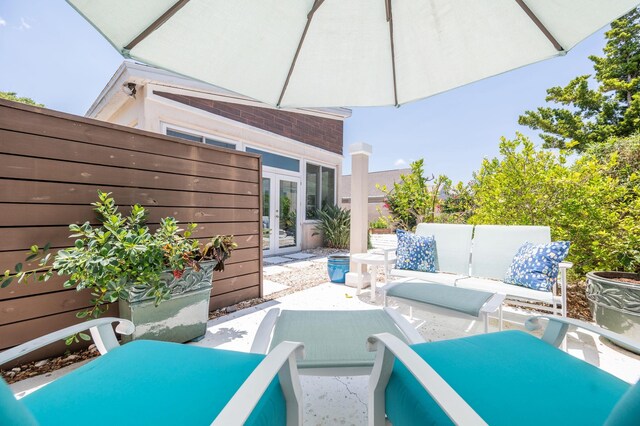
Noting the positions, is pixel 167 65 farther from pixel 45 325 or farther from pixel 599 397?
pixel 599 397

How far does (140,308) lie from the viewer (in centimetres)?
208

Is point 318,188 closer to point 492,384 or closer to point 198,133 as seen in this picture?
point 198,133

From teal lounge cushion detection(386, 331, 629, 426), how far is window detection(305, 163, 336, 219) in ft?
20.8

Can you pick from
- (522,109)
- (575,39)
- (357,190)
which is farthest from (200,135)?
(522,109)

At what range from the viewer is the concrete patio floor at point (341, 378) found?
1604 millimetres

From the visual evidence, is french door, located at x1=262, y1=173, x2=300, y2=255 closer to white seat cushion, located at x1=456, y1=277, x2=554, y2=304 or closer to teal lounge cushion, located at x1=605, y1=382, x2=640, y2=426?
white seat cushion, located at x1=456, y1=277, x2=554, y2=304

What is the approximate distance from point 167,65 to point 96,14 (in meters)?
0.38

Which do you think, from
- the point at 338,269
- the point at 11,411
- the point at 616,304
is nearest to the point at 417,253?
the point at 338,269

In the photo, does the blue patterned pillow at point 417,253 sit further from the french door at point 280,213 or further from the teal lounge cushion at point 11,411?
the french door at point 280,213

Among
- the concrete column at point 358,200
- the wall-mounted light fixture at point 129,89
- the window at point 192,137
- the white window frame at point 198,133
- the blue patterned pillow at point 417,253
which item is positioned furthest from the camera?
the window at point 192,137

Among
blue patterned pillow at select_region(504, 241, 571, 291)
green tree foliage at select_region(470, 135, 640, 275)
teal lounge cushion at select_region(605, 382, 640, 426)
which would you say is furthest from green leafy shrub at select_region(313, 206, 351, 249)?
teal lounge cushion at select_region(605, 382, 640, 426)

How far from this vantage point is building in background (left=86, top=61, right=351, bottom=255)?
446 centimetres

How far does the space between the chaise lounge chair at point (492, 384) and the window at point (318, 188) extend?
6.32 metres

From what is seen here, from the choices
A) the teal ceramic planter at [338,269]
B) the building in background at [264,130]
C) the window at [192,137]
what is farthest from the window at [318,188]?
the teal ceramic planter at [338,269]
